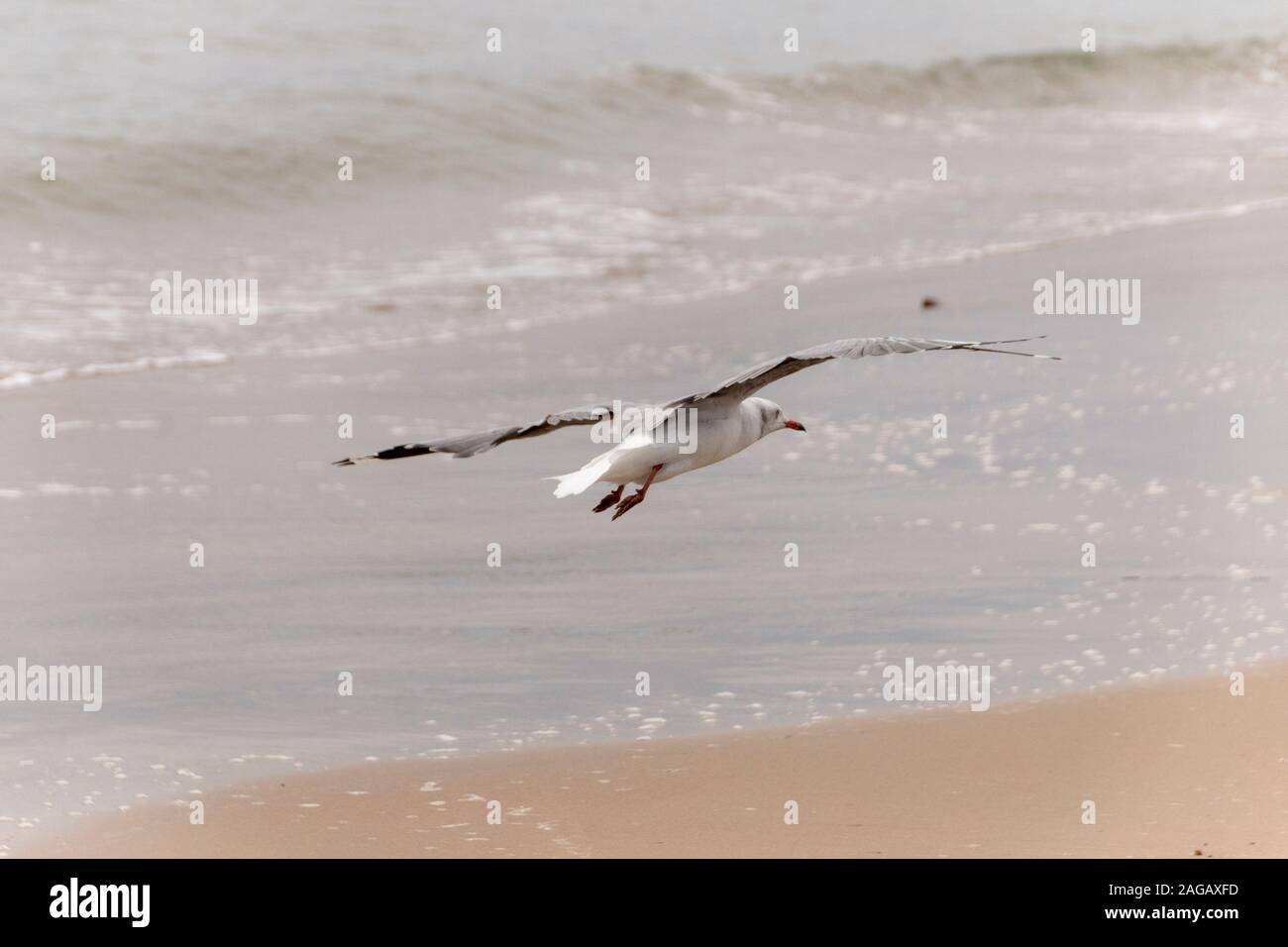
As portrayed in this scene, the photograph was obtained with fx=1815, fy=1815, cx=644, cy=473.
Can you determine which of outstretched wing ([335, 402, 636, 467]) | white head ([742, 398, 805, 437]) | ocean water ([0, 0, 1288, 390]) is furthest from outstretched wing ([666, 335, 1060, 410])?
ocean water ([0, 0, 1288, 390])

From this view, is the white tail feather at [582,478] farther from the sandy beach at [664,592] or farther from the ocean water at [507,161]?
the ocean water at [507,161]

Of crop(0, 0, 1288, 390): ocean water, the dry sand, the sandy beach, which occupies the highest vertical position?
crop(0, 0, 1288, 390): ocean water

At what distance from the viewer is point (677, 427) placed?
5.60m

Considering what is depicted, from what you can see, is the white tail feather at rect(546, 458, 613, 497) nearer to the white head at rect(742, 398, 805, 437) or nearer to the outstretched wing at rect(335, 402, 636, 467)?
the outstretched wing at rect(335, 402, 636, 467)

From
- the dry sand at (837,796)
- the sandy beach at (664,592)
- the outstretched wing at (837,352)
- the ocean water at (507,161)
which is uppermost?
the ocean water at (507,161)

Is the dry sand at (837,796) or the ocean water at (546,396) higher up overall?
the ocean water at (546,396)

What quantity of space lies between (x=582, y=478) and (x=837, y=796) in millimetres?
1199

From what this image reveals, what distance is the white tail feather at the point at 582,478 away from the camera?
16.3 ft

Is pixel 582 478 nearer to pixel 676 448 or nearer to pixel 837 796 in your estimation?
pixel 676 448

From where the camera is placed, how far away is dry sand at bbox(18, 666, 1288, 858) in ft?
16.2

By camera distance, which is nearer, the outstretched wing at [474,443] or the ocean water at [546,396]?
the outstretched wing at [474,443]

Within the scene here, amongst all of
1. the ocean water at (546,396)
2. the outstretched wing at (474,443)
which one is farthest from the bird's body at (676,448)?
the ocean water at (546,396)

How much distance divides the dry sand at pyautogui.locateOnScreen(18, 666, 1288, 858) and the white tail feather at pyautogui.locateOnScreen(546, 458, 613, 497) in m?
0.93

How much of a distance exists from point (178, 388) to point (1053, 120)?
17236mm
